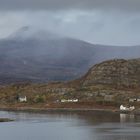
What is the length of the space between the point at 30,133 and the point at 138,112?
82.7m

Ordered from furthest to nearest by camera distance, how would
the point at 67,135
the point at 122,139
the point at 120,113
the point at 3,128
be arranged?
1. the point at 120,113
2. the point at 3,128
3. the point at 67,135
4. the point at 122,139

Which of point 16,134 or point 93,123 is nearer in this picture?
point 16,134

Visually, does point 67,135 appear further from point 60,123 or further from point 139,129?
point 60,123

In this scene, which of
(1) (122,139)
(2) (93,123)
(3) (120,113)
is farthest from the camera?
(3) (120,113)

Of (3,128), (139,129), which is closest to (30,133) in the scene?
(3,128)

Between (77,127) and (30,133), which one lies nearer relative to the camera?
(30,133)

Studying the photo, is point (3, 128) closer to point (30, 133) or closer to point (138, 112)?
point (30, 133)

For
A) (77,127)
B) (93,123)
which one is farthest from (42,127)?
(93,123)

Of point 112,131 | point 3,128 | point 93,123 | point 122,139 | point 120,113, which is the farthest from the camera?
point 120,113

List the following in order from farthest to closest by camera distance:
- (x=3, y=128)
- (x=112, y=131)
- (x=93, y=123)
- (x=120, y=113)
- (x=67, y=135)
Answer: (x=120, y=113), (x=93, y=123), (x=3, y=128), (x=112, y=131), (x=67, y=135)

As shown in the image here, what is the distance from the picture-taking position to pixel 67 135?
120 metres

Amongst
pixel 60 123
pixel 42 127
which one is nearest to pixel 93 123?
pixel 60 123

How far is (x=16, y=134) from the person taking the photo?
12212 cm

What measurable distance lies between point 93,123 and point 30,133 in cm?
3506
